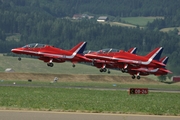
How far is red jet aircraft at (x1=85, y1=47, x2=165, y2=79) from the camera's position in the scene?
10269 centimetres

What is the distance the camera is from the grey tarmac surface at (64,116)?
35.2 meters

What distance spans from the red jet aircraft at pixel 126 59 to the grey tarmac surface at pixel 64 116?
210ft

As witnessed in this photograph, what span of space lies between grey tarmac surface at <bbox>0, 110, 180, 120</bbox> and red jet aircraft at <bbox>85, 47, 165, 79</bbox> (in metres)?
64.1

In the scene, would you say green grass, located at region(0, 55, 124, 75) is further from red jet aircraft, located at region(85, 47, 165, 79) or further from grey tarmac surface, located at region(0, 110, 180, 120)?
grey tarmac surface, located at region(0, 110, 180, 120)

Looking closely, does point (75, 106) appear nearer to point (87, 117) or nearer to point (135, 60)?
point (87, 117)

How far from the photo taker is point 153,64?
10638 cm

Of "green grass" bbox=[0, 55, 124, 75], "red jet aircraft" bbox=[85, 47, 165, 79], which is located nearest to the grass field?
"green grass" bbox=[0, 55, 124, 75]

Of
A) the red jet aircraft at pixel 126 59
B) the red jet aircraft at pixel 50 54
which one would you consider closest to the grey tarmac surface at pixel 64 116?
the red jet aircraft at pixel 50 54

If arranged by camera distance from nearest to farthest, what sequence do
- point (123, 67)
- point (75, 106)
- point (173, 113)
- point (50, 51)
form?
1. point (173, 113)
2. point (75, 106)
3. point (50, 51)
4. point (123, 67)

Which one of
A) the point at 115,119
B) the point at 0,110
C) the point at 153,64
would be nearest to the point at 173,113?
the point at 115,119

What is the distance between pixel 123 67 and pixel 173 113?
210 ft

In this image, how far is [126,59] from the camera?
104812 mm

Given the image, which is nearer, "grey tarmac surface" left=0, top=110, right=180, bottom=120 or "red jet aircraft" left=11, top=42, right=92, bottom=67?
"grey tarmac surface" left=0, top=110, right=180, bottom=120

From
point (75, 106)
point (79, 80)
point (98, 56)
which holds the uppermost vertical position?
point (75, 106)
